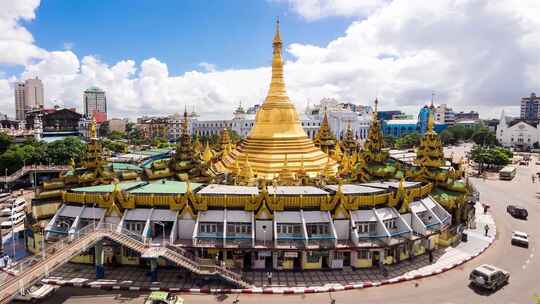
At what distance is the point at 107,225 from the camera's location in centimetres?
2906

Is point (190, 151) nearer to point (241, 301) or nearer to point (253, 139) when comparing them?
point (253, 139)

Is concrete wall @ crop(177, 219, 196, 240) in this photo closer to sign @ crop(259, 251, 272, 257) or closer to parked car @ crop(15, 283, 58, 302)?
sign @ crop(259, 251, 272, 257)

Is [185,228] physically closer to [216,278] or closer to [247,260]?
[216,278]

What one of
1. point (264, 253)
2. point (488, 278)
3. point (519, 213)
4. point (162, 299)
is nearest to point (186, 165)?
point (264, 253)

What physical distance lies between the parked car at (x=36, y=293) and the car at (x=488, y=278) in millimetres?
31962

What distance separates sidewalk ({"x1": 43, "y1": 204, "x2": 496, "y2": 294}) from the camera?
2548cm

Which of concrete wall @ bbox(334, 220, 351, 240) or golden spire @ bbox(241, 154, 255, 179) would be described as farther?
golden spire @ bbox(241, 154, 255, 179)

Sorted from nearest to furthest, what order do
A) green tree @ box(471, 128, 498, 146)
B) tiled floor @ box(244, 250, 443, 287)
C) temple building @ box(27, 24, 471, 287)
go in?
1. tiled floor @ box(244, 250, 443, 287)
2. temple building @ box(27, 24, 471, 287)
3. green tree @ box(471, 128, 498, 146)

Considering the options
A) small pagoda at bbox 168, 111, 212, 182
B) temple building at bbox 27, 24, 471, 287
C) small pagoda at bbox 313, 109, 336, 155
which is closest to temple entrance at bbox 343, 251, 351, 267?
temple building at bbox 27, 24, 471, 287

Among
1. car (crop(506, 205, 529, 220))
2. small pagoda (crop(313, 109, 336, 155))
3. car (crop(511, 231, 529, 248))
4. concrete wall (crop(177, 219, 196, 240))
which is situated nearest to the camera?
concrete wall (crop(177, 219, 196, 240))

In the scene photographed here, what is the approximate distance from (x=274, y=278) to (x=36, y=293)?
17.3 metres

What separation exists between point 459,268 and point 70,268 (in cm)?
→ 3409

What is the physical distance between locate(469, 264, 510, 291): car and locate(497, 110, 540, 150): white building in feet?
450

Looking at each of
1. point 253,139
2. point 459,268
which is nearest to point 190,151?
point 253,139
